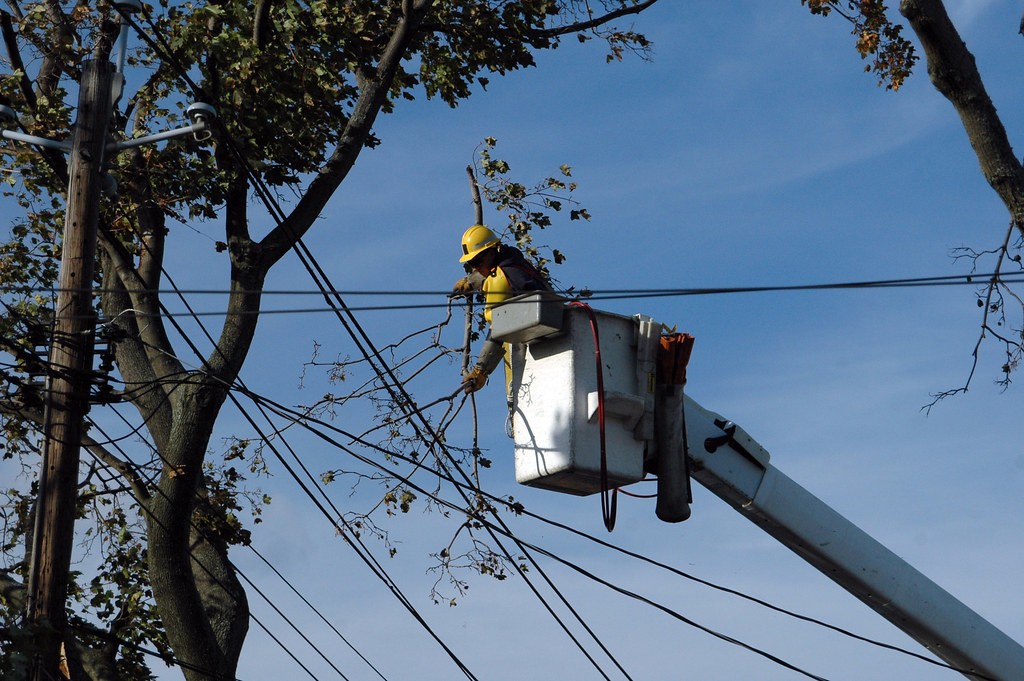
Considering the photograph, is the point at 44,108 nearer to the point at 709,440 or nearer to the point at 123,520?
the point at 123,520

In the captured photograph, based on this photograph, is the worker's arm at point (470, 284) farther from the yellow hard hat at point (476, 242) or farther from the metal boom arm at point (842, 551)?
the metal boom arm at point (842, 551)

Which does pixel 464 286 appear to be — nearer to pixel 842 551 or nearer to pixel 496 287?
pixel 496 287

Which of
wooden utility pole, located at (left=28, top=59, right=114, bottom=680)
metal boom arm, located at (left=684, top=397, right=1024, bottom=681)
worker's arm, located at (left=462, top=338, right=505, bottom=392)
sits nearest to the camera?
worker's arm, located at (left=462, top=338, right=505, bottom=392)

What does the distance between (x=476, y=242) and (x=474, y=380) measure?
91 centimetres

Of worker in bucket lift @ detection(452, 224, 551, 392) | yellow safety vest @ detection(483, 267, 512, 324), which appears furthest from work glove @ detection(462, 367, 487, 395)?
yellow safety vest @ detection(483, 267, 512, 324)

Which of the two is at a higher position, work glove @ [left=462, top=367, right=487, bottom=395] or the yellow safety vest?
the yellow safety vest

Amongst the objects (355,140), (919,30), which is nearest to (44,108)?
(355,140)

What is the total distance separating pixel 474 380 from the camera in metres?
8.23

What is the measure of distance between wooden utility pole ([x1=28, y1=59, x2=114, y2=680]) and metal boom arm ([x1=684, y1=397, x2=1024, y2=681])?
4.08 m

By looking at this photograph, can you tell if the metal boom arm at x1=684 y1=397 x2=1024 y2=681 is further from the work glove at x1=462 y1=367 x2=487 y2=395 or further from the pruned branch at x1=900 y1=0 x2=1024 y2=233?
the pruned branch at x1=900 y1=0 x2=1024 y2=233

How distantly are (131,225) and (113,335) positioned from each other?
3563 mm

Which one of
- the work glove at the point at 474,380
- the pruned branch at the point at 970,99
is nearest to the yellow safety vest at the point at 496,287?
the work glove at the point at 474,380

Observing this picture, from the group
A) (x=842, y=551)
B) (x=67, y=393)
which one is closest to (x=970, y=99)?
(x=842, y=551)

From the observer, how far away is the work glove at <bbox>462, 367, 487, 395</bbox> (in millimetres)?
8188
